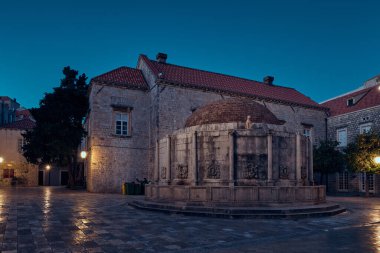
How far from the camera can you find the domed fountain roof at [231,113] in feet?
56.3

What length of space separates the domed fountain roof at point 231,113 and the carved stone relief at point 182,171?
2.69 m

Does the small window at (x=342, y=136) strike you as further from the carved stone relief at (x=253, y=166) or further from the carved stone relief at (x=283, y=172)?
the carved stone relief at (x=253, y=166)

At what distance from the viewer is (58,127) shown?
97.3ft

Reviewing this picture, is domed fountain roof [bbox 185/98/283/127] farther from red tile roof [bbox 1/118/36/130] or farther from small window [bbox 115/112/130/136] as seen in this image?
red tile roof [bbox 1/118/36/130]

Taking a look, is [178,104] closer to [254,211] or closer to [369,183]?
[254,211]

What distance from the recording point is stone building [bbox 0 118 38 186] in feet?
133

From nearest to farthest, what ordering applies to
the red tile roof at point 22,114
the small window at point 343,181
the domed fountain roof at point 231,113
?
the domed fountain roof at point 231,113 < the small window at point 343,181 < the red tile roof at point 22,114

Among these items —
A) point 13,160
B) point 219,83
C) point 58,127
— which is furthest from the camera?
point 13,160

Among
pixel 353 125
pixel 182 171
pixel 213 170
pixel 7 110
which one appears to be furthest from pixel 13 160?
pixel 353 125

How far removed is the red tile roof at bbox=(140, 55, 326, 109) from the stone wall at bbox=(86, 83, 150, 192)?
11.4 feet

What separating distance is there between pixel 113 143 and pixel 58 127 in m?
5.46

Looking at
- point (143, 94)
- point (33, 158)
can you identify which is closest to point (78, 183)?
point (33, 158)

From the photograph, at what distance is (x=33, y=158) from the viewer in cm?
3170

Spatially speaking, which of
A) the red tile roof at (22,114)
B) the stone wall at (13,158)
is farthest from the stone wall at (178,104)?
the red tile roof at (22,114)
